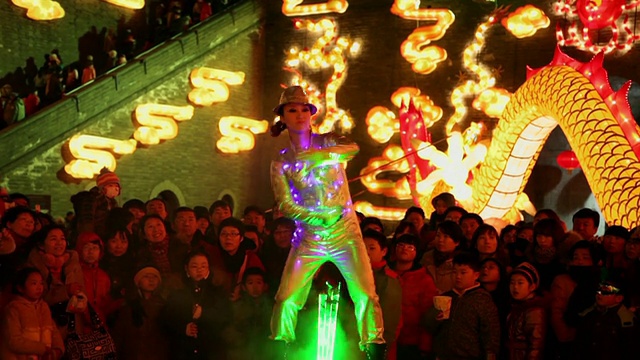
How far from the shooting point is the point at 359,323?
492 centimetres

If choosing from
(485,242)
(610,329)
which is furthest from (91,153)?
(610,329)

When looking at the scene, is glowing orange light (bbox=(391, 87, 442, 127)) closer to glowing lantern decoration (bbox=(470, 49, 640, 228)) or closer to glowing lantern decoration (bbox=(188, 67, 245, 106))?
glowing lantern decoration (bbox=(188, 67, 245, 106))

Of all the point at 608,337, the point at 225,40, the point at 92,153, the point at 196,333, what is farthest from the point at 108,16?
the point at 608,337

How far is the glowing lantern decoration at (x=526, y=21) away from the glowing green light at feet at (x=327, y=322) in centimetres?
950

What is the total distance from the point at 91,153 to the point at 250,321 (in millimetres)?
7920

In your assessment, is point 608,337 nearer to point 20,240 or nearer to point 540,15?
point 20,240

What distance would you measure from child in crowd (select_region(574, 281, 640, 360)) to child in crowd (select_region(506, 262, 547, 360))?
0.87ft

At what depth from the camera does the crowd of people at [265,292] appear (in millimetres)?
4953

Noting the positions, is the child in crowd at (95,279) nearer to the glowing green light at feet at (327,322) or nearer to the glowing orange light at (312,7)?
the glowing green light at feet at (327,322)

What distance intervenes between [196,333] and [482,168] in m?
6.36

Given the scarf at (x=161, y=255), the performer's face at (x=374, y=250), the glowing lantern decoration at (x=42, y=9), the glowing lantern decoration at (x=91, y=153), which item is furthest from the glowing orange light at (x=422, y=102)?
the performer's face at (x=374, y=250)

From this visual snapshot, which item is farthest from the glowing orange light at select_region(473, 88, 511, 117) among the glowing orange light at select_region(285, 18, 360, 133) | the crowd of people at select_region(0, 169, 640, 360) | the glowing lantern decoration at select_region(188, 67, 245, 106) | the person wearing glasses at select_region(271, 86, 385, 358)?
the person wearing glasses at select_region(271, 86, 385, 358)

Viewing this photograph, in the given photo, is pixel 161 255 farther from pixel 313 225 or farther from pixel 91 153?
pixel 91 153

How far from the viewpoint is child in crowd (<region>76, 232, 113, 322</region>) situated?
18.0ft
